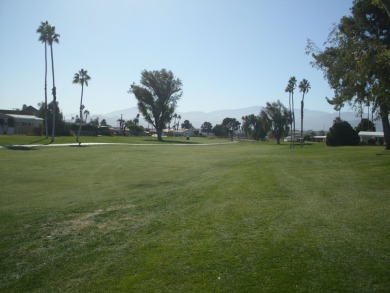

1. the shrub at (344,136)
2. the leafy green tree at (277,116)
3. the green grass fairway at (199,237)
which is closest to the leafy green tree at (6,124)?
the leafy green tree at (277,116)

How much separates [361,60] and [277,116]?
78808 millimetres

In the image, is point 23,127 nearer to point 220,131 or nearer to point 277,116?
point 277,116

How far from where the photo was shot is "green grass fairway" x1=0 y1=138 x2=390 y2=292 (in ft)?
19.5

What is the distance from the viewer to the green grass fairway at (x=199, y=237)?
19.5 ft

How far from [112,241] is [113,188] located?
734cm

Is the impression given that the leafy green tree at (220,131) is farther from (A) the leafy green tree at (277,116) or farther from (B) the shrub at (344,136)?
(B) the shrub at (344,136)

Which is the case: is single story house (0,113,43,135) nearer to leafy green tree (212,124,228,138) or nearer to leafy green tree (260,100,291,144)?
leafy green tree (260,100,291,144)

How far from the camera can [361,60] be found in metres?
16.9

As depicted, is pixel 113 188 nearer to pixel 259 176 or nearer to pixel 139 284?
pixel 259 176

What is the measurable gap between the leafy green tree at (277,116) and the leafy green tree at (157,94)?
25.5 m

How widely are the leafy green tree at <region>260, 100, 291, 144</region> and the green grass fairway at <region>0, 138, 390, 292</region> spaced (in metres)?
81.1

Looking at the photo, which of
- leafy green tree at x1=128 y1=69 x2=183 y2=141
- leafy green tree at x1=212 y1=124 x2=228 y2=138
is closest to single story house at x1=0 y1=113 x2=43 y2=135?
leafy green tree at x1=128 y1=69 x2=183 y2=141

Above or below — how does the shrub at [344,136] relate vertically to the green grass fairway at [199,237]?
above

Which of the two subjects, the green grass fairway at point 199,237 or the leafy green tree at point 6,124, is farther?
the leafy green tree at point 6,124
